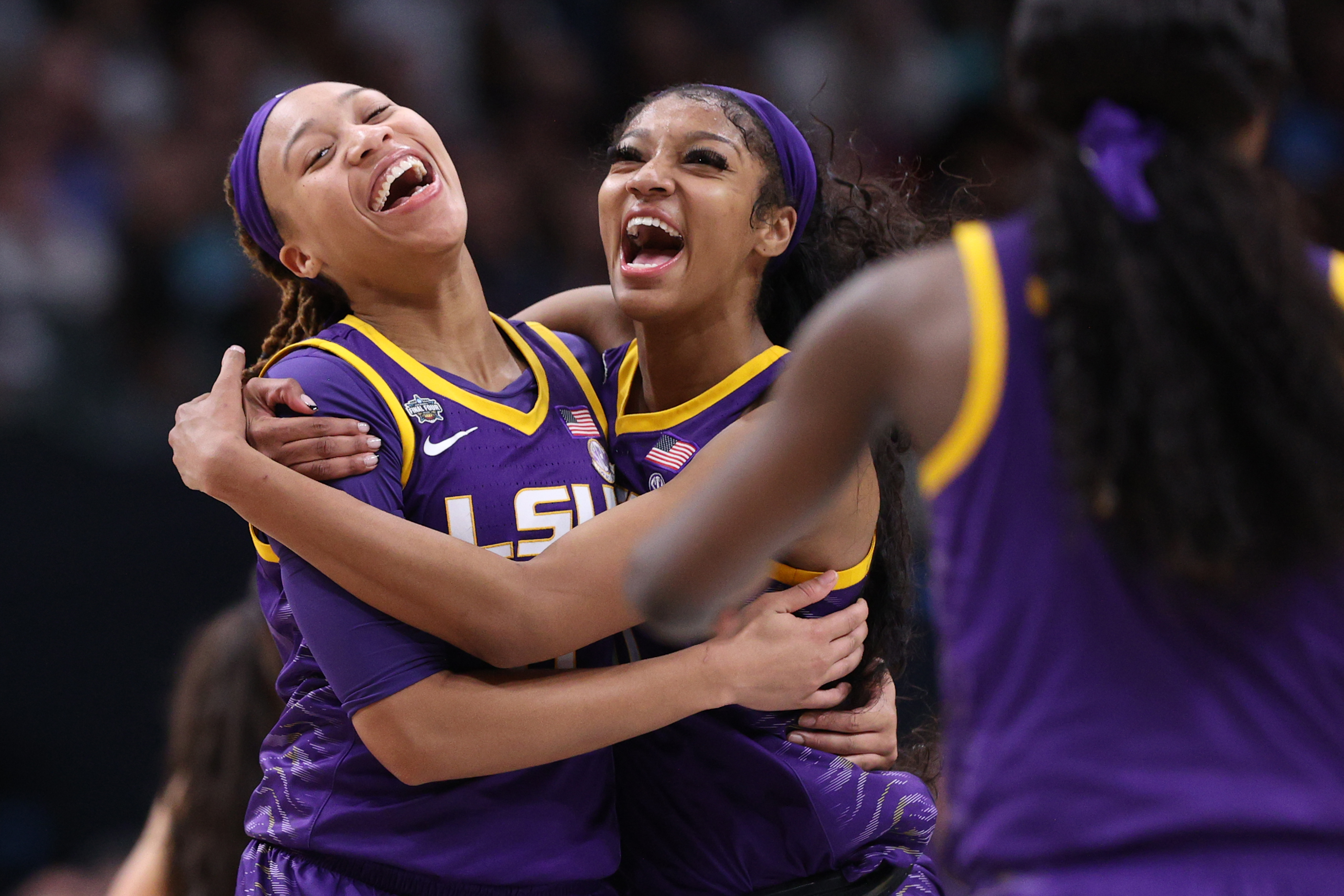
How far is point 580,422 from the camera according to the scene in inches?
115

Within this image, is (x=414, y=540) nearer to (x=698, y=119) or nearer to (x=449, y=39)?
(x=698, y=119)

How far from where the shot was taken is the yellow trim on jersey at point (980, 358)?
5.04ft

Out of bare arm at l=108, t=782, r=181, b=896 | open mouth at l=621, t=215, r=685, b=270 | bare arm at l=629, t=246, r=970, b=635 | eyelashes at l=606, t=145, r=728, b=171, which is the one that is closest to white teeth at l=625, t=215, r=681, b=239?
open mouth at l=621, t=215, r=685, b=270

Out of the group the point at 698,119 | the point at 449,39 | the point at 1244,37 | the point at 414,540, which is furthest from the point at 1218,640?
the point at 449,39

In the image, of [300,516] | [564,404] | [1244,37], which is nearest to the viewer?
[1244,37]

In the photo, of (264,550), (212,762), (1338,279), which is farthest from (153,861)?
(1338,279)

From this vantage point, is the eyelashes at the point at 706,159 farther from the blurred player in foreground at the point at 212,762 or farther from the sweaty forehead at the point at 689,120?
the blurred player in foreground at the point at 212,762

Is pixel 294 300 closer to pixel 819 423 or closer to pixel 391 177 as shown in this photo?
pixel 391 177

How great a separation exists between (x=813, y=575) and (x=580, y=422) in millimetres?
570

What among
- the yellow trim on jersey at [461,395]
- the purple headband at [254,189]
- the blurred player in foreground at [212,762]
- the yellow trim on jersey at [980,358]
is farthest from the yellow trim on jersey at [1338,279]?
the blurred player in foreground at [212,762]

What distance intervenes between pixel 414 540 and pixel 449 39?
5463 millimetres

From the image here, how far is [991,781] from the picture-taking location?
5.12ft

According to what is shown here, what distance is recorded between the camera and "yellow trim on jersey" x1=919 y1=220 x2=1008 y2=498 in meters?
1.54

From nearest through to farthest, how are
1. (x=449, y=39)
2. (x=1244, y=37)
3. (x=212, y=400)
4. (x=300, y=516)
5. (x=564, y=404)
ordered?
(x=1244, y=37)
(x=300, y=516)
(x=212, y=400)
(x=564, y=404)
(x=449, y=39)
